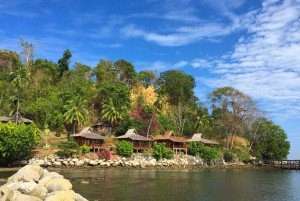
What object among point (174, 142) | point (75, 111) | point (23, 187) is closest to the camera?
point (23, 187)

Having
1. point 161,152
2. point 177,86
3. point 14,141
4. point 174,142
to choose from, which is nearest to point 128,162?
point 161,152

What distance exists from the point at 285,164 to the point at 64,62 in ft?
182

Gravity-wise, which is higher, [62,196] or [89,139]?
[89,139]

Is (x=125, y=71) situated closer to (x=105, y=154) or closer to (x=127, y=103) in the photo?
(x=127, y=103)

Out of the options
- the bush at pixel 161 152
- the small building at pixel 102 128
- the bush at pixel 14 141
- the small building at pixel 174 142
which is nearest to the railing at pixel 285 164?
the small building at pixel 174 142

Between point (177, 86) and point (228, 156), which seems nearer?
point (228, 156)

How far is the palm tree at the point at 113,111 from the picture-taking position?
261 feet

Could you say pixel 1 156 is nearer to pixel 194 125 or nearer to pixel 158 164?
pixel 158 164

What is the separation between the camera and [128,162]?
6956 cm

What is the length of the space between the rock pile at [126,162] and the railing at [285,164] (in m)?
19.5

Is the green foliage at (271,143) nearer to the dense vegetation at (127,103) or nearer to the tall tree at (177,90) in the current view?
→ the dense vegetation at (127,103)

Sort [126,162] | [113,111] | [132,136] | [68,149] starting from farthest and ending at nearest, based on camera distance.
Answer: [113,111] < [132,136] < [126,162] < [68,149]

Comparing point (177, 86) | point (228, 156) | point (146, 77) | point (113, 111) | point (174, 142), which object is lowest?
point (228, 156)

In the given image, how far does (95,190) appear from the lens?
34375 millimetres
